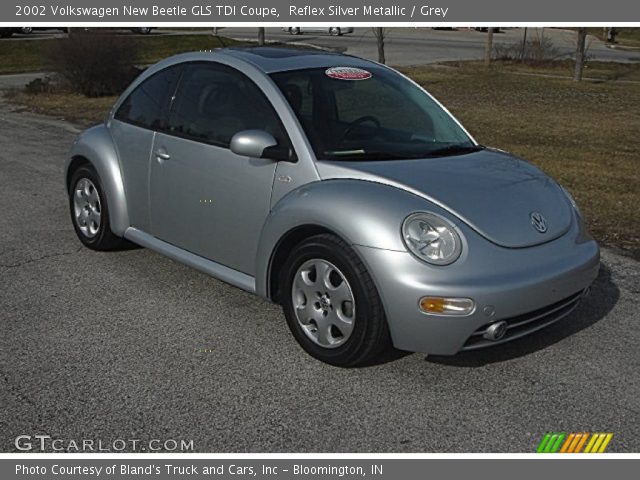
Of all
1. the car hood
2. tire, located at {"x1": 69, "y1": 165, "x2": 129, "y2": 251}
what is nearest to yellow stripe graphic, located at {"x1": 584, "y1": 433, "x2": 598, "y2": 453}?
the car hood

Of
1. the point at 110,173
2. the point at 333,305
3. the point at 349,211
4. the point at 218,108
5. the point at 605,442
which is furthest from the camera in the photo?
the point at 110,173

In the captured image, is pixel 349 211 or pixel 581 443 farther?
pixel 349 211

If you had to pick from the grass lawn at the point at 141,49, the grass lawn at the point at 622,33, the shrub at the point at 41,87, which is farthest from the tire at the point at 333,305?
the grass lawn at the point at 622,33

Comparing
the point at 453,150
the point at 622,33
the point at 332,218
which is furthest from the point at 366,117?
the point at 622,33

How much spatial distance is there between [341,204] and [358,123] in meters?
0.90

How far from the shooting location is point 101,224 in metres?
5.93

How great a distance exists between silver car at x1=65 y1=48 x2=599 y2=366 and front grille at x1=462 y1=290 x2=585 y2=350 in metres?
0.01

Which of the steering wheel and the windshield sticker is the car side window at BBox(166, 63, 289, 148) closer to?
the steering wheel

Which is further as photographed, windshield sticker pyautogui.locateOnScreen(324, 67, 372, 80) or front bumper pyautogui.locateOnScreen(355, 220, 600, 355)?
windshield sticker pyautogui.locateOnScreen(324, 67, 372, 80)

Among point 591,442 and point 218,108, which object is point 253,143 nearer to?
point 218,108

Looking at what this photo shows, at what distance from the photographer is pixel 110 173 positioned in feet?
18.7

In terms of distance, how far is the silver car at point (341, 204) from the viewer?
12.5 ft

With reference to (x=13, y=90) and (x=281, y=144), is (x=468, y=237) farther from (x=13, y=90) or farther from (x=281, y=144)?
(x=13, y=90)

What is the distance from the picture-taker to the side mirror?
4.39m
